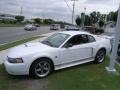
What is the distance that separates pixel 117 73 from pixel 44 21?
119981 millimetres

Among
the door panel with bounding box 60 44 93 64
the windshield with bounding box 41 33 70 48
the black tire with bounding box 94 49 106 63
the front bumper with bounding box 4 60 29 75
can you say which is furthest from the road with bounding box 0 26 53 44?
the front bumper with bounding box 4 60 29 75

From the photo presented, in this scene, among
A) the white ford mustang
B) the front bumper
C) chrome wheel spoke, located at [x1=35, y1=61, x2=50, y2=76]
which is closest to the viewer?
the front bumper

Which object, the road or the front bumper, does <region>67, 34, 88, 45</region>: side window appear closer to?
the front bumper

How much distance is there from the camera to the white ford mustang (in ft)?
19.4

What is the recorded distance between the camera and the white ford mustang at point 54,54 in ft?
19.4

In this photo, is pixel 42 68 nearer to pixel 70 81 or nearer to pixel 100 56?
pixel 70 81

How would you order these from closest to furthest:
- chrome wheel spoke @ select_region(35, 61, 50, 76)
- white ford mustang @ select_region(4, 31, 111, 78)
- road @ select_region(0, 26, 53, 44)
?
white ford mustang @ select_region(4, 31, 111, 78) < chrome wheel spoke @ select_region(35, 61, 50, 76) < road @ select_region(0, 26, 53, 44)

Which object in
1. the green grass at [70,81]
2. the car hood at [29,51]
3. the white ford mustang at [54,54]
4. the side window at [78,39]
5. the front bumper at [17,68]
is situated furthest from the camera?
the side window at [78,39]

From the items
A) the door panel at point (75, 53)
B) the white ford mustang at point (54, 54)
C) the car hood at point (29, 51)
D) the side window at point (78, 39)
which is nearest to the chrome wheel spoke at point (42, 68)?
the white ford mustang at point (54, 54)

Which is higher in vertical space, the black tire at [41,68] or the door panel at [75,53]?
the door panel at [75,53]

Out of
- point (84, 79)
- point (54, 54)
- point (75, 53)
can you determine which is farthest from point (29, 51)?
point (84, 79)

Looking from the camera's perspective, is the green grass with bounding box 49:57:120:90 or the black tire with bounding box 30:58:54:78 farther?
the black tire with bounding box 30:58:54:78

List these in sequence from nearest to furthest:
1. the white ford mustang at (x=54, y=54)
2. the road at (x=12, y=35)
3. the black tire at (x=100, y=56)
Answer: the white ford mustang at (x=54, y=54)
the black tire at (x=100, y=56)
the road at (x=12, y=35)

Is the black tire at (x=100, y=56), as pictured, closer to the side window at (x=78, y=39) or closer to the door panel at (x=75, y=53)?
the door panel at (x=75, y=53)
